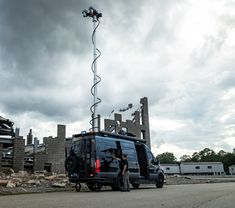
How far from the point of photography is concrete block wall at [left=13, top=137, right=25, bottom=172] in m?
21.9

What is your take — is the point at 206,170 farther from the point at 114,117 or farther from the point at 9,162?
the point at 9,162

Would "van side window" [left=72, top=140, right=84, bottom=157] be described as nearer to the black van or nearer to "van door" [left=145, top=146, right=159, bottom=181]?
the black van

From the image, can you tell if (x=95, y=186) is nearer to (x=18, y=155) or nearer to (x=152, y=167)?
(x=152, y=167)

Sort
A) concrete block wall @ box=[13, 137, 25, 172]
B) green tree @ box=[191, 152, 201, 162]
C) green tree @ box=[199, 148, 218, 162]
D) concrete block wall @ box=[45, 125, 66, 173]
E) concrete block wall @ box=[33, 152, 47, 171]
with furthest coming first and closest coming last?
green tree @ box=[191, 152, 201, 162] → green tree @ box=[199, 148, 218, 162] → concrete block wall @ box=[45, 125, 66, 173] → concrete block wall @ box=[33, 152, 47, 171] → concrete block wall @ box=[13, 137, 25, 172]

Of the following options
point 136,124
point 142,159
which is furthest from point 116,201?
point 136,124

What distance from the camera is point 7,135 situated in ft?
80.6

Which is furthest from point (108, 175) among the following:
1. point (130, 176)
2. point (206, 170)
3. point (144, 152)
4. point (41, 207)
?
point (206, 170)

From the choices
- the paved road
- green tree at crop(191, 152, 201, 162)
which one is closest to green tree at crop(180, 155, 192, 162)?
green tree at crop(191, 152, 201, 162)

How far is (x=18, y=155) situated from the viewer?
2203cm

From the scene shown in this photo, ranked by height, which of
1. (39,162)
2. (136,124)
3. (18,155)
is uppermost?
(136,124)

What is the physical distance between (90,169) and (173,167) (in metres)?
58.2

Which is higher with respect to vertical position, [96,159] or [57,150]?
[57,150]

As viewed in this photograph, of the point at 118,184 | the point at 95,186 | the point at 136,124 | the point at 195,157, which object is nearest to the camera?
the point at 118,184

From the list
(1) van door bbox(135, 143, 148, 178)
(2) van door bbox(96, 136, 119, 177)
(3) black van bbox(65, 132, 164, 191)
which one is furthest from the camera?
(1) van door bbox(135, 143, 148, 178)
